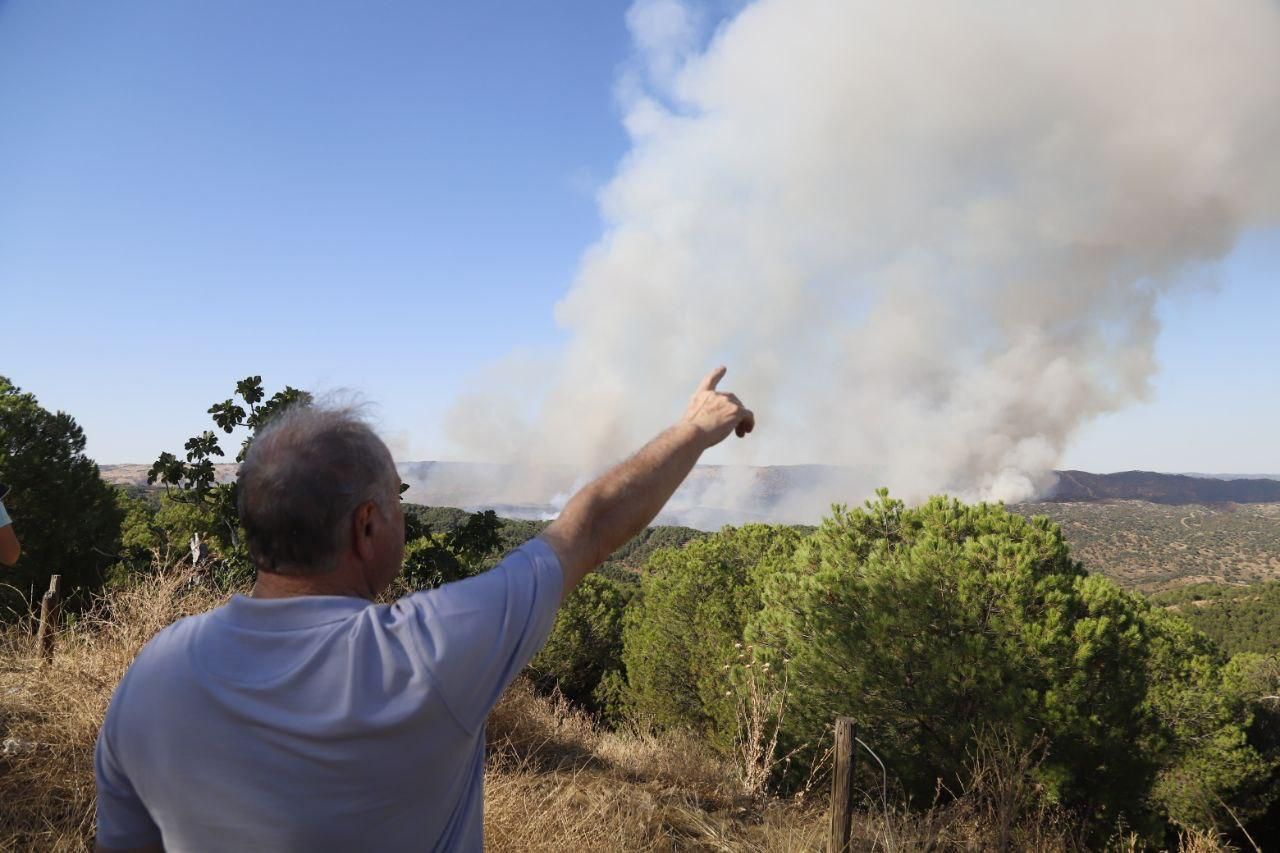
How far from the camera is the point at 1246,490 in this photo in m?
162

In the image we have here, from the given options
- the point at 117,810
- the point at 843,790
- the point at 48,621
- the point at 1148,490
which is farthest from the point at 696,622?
the point at 1148,490

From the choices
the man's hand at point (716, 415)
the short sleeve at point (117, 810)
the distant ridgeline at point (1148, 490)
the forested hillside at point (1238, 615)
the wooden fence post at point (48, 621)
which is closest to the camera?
the short sleeve at point (117, 810)

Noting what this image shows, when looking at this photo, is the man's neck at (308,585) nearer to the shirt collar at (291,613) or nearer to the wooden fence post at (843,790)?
the shirt collar at (291,613)

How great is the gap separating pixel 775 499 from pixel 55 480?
141246 millimetres

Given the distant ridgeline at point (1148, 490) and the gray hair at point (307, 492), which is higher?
the distant ridgeline at point (1148, 490)

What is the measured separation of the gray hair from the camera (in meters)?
1.15

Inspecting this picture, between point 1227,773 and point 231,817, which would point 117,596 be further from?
point 1227,773

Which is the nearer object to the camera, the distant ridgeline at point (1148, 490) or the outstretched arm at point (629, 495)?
the outstretched arm at point (629, 495)

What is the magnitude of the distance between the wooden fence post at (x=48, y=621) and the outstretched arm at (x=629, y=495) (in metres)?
5.56

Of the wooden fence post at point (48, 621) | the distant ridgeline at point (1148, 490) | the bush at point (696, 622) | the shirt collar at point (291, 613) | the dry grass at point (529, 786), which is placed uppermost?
the distant ridgeline at point (1148, 490)

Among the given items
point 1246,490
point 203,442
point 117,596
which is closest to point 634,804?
point 117,596

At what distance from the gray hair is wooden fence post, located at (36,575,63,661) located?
5239mm

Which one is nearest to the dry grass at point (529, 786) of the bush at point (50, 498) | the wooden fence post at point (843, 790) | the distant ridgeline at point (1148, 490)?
the wooden fence post at point (843, 790)

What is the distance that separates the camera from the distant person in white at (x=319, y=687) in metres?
0.97
